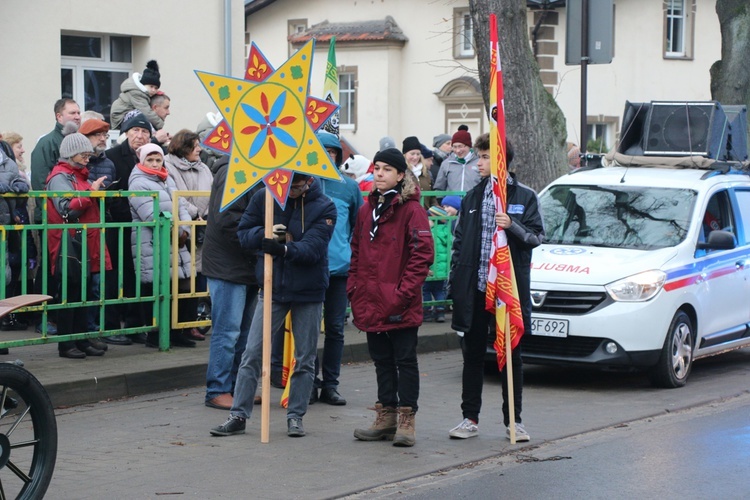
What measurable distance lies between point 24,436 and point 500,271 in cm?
341

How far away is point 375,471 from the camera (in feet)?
24.4

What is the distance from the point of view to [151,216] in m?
10.6

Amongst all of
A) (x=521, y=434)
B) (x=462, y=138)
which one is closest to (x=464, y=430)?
(x=521, y=434)

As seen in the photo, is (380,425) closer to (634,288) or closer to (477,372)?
(477,372)

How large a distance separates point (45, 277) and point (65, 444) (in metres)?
2.05

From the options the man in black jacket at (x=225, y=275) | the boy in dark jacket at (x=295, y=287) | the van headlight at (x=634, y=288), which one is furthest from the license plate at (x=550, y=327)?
the boy in dark jacket at (x=295, y=287)

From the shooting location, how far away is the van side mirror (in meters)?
11.0

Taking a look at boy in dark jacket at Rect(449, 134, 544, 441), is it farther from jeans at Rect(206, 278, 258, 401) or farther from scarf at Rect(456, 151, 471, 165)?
scarf at Rect(456, 151, 471, 165)

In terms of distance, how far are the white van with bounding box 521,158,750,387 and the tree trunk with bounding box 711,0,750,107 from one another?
23.3 feet

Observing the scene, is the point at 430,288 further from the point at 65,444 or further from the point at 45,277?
the point at 65,444

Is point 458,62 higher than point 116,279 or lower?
higher

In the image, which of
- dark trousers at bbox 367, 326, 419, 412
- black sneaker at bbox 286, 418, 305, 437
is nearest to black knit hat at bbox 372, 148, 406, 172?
dark trousers at bbox 367, 326, 419, 412

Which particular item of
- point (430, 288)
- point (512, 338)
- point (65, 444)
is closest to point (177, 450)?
point (65, 444)

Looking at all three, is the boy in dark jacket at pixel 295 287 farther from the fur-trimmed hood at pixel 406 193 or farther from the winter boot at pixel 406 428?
the winter boot at pixel 406 428
